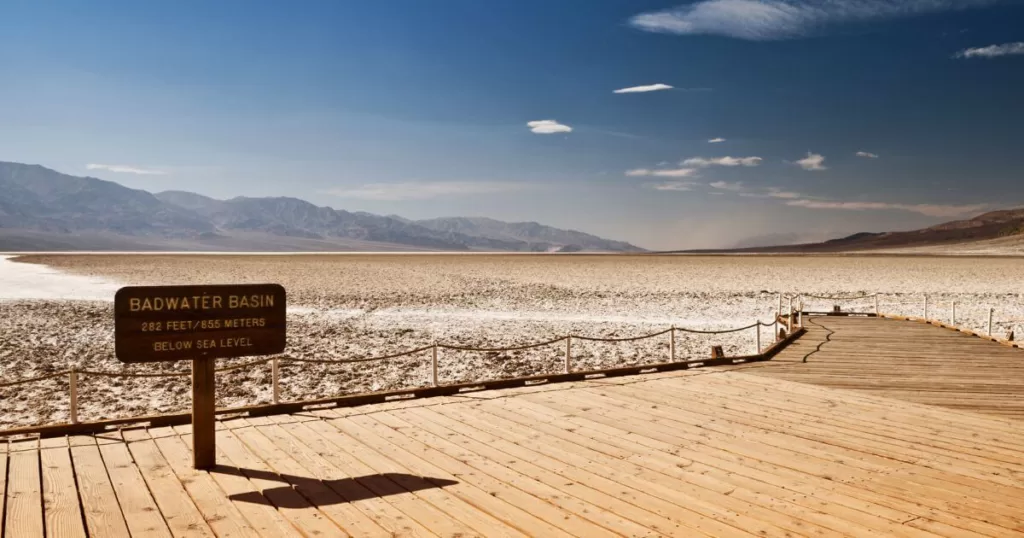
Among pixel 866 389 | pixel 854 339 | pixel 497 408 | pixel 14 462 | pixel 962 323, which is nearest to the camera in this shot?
pixel 14 462

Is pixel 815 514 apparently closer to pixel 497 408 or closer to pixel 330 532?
pixel 330 532

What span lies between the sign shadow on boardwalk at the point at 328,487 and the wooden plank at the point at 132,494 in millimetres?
628

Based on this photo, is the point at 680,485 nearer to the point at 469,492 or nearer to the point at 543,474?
the point at 543,474

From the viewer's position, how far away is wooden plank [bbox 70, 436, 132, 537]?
17.3 feet

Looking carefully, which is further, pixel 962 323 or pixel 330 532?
pixel 962 323

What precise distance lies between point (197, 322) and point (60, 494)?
1.80 metres

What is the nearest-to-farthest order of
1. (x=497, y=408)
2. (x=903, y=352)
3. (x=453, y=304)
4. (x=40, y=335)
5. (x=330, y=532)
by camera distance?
(x=330, y=532), (x=497, y=408), (x=903, y=352), (x=40, y=335), (x=453, y=304)

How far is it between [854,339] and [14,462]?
16.6 m

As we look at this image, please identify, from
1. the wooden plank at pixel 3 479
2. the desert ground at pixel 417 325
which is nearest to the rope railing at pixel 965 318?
the desert ground at pixel 417 325

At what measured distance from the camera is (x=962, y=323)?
25047 millimetres

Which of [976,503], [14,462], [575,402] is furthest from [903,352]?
[14,462]

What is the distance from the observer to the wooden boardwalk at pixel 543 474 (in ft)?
17.7

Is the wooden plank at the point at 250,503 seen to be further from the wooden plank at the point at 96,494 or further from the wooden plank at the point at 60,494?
the wooden plank at the point at 60,494

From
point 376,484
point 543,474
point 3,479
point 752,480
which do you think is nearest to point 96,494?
point 3,479
